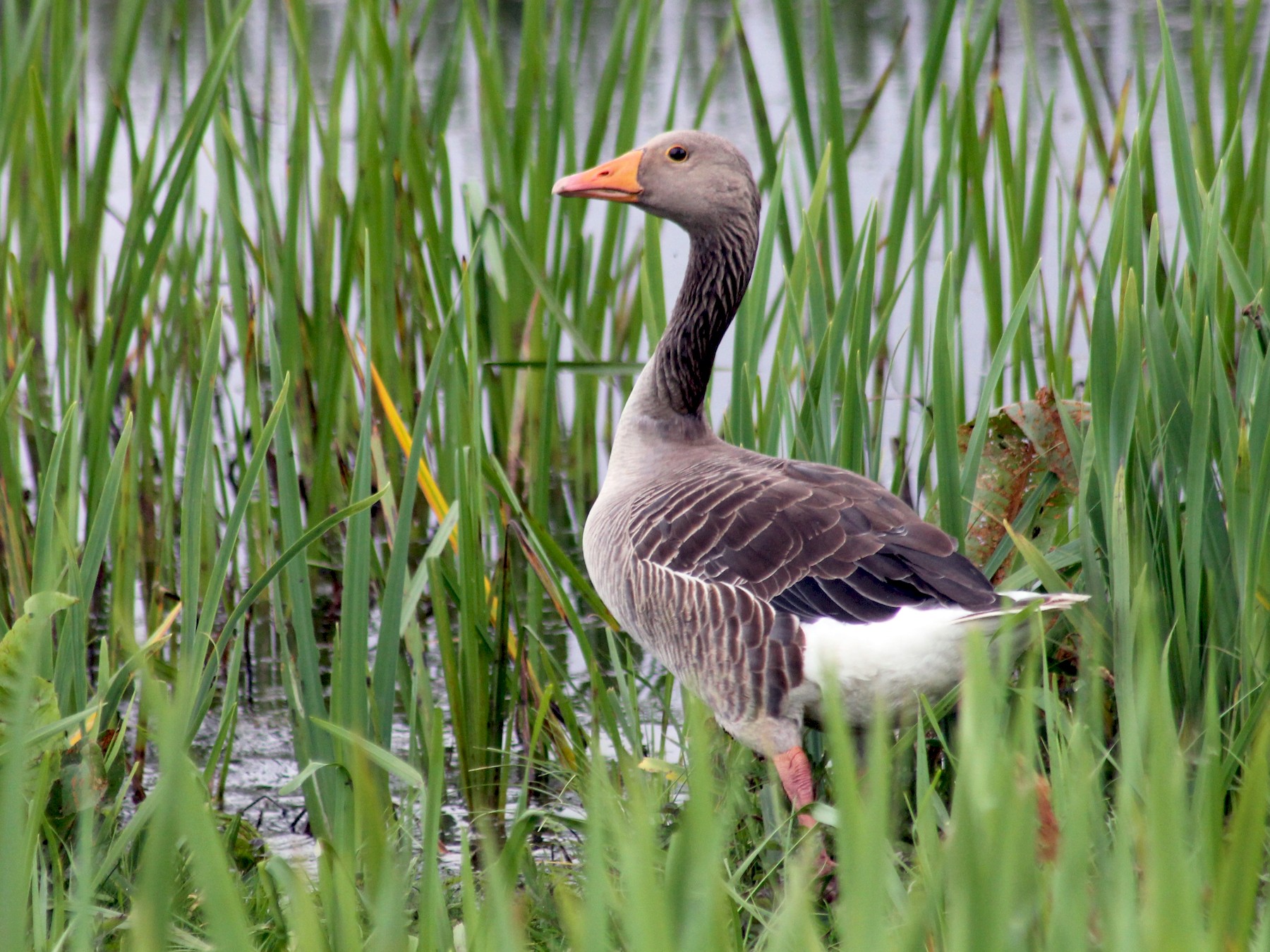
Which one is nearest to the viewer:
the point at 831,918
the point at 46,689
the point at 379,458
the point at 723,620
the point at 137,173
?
the point at 46,689

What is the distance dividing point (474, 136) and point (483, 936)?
21.5 ft

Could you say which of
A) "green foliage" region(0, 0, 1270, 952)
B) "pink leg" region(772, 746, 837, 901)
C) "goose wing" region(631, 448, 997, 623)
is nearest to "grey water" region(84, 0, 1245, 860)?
"green foliage" region(0, 0, 1270, 952)

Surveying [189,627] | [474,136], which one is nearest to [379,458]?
[189,627]

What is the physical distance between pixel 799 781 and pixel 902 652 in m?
0.36

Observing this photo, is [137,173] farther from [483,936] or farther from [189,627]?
[483,936]

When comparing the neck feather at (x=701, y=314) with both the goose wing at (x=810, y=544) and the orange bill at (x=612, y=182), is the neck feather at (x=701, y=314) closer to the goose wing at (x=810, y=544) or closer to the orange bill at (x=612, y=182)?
the orange bill at (x=612, y=182)

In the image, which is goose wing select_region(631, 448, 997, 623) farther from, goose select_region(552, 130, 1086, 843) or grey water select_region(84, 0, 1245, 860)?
grey water select_region(84, 0, 1245, 860)

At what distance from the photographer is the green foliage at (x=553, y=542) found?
3.69 ft

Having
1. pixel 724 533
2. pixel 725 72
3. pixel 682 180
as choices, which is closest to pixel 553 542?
pixel 724 533

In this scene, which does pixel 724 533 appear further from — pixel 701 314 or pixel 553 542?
pixel 701 314

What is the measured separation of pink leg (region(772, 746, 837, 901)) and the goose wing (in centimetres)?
28

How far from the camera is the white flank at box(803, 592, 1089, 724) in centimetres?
235

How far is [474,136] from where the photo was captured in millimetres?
7418

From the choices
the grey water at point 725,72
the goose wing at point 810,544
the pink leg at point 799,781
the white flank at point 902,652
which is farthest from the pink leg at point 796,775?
the grey water at point 725,72
